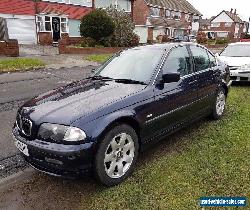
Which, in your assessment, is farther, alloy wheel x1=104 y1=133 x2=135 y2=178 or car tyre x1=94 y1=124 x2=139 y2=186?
alloy wheel x1=104 y1=133 x2=135 y2=178

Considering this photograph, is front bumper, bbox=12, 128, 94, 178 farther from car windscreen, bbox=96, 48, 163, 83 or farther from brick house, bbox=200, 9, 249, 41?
brick house, bbox=200, 9, 249, 41

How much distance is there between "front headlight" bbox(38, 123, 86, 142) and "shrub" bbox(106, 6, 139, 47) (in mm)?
19890

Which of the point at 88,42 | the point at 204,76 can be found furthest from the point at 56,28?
the point at 204,76

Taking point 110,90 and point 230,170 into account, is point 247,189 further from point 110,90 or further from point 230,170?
point 110,90

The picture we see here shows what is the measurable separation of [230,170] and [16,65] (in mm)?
11859

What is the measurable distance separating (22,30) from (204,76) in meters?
24.1

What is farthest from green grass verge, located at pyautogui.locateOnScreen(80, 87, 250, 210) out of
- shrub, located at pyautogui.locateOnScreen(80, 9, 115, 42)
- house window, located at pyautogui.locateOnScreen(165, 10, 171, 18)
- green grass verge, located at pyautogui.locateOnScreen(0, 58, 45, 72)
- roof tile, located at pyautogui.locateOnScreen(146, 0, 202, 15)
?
house window, located at pyautogui.locateOnScreen(165, 10, 171, 18)

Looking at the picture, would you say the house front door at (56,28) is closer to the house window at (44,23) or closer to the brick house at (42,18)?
the brick house at (42,18)

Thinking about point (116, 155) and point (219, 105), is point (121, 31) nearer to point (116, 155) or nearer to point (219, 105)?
point (219, 105)

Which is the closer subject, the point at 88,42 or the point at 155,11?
the point at 88,42

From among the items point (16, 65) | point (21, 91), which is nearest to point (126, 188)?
point (21, 91)

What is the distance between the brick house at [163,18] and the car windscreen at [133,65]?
3308cm

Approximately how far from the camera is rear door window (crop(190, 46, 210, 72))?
5387 mm

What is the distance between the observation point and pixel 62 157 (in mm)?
3279
